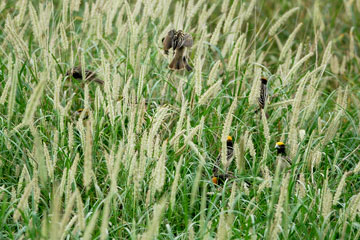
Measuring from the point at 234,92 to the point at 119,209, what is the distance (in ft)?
4.64

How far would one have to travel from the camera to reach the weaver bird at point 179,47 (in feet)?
11.9

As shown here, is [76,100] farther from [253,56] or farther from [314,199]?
[314,199]

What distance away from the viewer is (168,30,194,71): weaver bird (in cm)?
362

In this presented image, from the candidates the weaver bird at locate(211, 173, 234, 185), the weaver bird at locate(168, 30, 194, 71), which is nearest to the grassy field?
the weaver bird at locate(211, 173, 234, 185)

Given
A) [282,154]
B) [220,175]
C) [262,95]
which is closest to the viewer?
[220,175]

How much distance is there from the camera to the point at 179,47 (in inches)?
144

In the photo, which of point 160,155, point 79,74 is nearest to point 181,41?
point 79,74

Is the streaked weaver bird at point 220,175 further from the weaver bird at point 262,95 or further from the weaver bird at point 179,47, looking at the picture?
the weaver bird at point 179,47

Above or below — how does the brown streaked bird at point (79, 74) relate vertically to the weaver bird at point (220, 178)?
above

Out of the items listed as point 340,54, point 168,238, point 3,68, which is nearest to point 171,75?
point 3,68

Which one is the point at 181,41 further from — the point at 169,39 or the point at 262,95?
the point at 262,95

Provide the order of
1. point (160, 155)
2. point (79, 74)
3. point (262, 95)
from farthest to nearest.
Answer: point (79, 74) → point (262, 95) → point (160, 155)

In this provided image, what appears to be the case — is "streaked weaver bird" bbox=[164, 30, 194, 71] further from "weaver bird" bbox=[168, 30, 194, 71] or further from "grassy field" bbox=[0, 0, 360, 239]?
"grassy field" bbox=[0, 0, 360, 239]

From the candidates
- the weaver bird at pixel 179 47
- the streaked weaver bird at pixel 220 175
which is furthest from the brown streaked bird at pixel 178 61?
the streaked weaver bird at pixel 220 175
